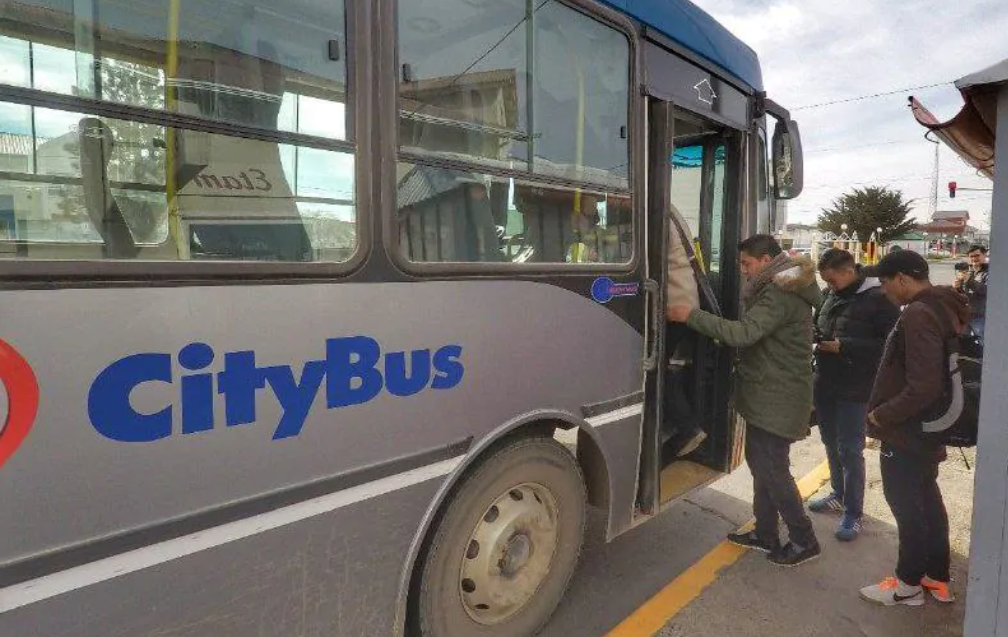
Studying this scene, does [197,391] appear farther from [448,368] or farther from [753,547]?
[753,547]

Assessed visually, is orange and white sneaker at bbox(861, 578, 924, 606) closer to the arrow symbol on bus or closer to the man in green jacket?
the man in green jacket

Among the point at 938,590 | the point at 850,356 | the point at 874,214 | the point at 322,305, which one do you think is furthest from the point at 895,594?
the point at 874,214

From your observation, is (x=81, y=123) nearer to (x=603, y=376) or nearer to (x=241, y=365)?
(x=241, y=365)

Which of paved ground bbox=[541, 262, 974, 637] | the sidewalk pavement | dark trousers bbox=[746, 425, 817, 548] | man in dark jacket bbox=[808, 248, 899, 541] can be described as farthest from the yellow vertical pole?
man in dark jacket bbox=[808, 248, 899, 541]

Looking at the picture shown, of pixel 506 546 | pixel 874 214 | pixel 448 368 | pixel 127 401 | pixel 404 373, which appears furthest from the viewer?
pixel 874 214

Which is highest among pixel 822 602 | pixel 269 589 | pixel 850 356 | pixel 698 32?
pixel 698 32

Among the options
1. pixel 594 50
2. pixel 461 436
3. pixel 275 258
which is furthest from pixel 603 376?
pixel 275 258

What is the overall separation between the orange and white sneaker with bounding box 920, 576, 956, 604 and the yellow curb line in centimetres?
86

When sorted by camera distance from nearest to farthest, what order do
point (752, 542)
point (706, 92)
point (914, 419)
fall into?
point (914, 419) < point (706, 92) < point (752, 542)

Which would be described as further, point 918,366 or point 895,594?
point 895,594

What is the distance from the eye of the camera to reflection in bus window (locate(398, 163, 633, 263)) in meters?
2.07

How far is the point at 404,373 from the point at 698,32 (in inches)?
94.5

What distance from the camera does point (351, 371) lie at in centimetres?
189

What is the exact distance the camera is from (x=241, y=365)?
5.40 feet
